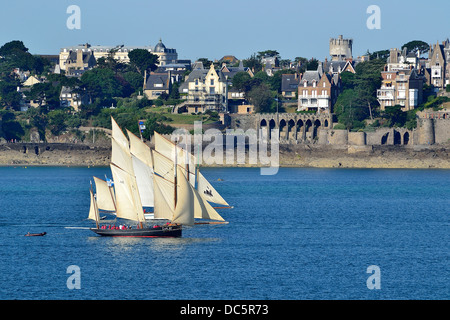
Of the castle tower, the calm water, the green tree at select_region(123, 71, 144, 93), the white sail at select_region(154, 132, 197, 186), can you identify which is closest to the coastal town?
the castle tower

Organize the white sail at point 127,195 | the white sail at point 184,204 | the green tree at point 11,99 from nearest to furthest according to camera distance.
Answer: the white sail at point 184,204 → the white sail at point 127,195 → the green tree at point 11,99

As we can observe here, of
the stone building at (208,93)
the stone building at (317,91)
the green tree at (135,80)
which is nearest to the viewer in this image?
the stone building at (317,91)

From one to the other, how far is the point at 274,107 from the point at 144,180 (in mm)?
98121

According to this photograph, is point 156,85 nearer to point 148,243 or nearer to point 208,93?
point 208,93

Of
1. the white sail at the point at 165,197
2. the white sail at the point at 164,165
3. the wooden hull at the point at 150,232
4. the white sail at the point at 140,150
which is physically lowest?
the wooden hull at the point at 150,232

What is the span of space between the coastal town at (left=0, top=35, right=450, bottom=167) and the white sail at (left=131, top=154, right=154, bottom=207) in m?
73.4

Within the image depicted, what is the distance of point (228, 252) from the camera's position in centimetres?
5991

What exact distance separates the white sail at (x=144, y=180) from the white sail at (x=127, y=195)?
5.88 ft

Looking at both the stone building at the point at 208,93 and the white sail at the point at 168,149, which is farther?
the stone building at the point at 208,93

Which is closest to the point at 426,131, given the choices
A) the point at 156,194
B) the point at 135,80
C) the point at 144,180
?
the point at 135,80

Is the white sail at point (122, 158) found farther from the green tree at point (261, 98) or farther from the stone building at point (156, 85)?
the stone building at point (156, 85)

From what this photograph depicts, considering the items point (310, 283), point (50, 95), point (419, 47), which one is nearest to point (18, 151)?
point (50, 95)

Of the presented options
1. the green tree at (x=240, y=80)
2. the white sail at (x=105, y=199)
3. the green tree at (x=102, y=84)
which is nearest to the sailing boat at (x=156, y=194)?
the white sail at (x=105, y=199)

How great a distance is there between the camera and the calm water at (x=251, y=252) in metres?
49.0
